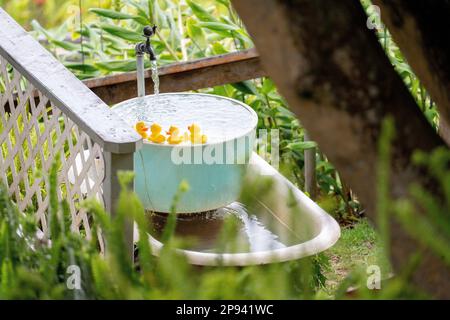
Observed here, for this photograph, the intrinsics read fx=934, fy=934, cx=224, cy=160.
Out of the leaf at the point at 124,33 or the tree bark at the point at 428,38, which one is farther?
the leaf at the point at 124,33

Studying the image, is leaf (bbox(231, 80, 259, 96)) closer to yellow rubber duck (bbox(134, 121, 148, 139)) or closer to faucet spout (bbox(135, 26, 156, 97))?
faucet spout (bbox(135, 26, 156, 97))

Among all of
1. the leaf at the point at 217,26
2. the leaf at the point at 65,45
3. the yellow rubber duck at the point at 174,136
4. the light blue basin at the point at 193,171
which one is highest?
the leaf at the point at 217,26

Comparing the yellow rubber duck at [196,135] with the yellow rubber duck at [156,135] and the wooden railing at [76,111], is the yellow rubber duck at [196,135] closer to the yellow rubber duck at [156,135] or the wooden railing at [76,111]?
the yellow rubber duck at [156,135]

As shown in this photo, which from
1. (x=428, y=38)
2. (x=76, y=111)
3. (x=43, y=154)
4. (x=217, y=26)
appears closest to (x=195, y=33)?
(x=217, y=26)

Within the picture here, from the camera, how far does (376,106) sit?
1.47 metres

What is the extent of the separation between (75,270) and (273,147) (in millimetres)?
2887

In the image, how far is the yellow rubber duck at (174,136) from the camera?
11.5 ft

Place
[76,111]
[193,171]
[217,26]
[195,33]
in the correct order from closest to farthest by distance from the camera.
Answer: [76,111]
[193,171]
[217,26]
[195,33]

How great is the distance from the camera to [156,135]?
3535 mm

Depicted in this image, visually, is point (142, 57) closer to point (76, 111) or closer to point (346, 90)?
point (76, 111)

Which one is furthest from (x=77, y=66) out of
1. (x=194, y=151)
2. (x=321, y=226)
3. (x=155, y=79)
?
(x=321, y=226)

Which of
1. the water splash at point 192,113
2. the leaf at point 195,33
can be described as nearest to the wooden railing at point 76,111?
the water splash at point 192,113

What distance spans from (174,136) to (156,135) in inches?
2.7

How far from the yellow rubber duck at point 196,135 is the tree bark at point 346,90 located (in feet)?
6.61
